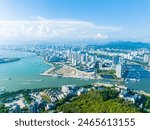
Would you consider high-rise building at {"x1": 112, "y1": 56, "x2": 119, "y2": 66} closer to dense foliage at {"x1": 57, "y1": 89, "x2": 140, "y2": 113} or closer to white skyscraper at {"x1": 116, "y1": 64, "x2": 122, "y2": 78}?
white skyscraper at {"x1": 116, "y1": 64, "x2": 122, "y2": 78}

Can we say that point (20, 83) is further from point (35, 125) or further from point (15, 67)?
point (35, 125)

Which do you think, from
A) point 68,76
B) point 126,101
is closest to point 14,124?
point 126,101

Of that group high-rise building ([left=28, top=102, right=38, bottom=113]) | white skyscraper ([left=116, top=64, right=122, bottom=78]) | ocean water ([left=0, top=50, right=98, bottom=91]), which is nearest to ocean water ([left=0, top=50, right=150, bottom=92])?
ocean water ([left=0, top=50, right=98, bottom=91])

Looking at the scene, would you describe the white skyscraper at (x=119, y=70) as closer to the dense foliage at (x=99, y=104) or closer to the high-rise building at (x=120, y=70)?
the high-rise building at (x=120, y=70)

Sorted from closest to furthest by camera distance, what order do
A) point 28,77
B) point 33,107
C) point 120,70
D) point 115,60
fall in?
point 33,107 → point 28,77 → point 120,70 → point 115,60

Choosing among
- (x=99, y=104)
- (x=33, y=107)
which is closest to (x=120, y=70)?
(x=99, y=104)

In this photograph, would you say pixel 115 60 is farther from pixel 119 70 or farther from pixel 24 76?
pixel 24 76

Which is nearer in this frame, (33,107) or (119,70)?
(33,107)

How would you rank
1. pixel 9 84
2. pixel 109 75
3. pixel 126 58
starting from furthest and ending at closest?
pixel 126 58 < pixel 109 75 < pixel 9 84
